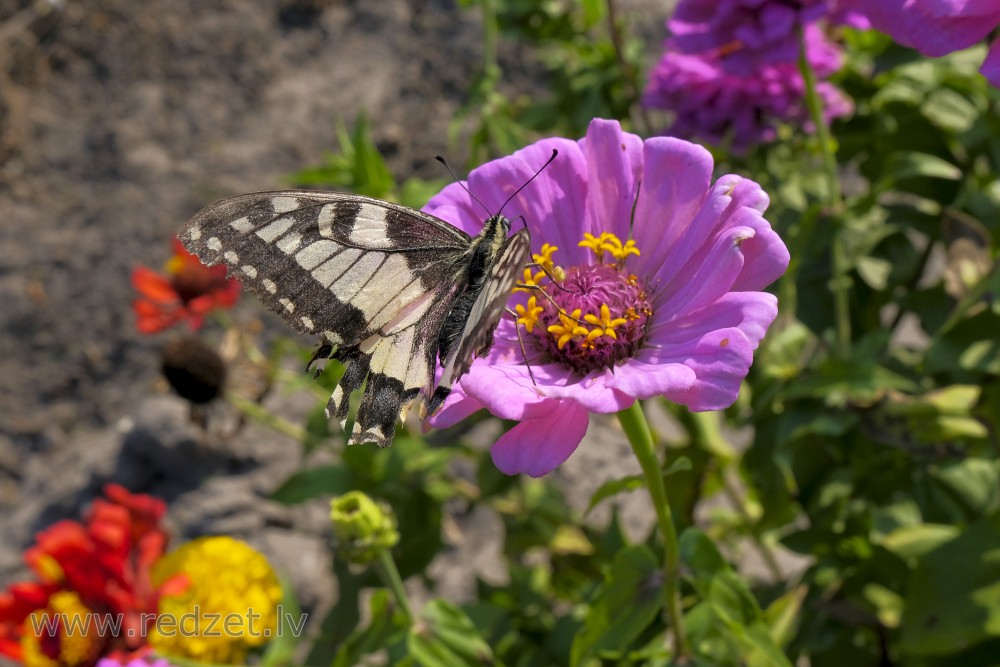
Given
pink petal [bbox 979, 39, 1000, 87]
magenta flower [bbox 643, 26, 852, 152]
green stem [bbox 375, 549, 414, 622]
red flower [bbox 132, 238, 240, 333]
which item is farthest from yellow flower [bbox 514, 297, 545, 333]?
red flower [bbox 132, 238, 240, 333]

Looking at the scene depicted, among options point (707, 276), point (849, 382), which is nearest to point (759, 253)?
point (707, 276)

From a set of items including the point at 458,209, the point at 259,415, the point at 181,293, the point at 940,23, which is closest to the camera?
the point at 940,23

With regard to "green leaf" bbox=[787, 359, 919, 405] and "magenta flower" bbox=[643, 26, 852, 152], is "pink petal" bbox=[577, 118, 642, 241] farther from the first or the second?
"magenta flower" bbox=[643, 26, 852, 152]

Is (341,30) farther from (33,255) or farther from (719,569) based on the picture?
(719,569)

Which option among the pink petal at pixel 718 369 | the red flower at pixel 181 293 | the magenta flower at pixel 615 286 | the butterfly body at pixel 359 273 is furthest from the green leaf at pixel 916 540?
the red flower at pixel 181 293

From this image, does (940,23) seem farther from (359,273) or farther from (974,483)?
(974,483)
